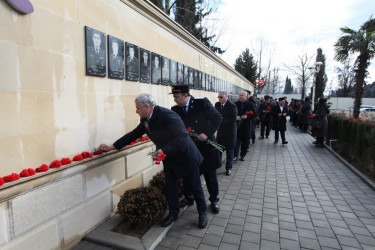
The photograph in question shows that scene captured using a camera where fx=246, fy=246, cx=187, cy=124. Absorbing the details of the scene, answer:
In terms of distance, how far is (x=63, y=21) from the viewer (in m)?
2.63

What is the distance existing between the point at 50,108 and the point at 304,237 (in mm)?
3279

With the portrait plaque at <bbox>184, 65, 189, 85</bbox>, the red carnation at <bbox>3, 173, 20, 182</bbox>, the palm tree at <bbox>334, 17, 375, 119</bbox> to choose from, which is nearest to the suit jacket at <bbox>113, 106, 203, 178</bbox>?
the red carnation at <bbox>3, 173, 20, 182</bbox>

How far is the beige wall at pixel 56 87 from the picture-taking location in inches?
84.0

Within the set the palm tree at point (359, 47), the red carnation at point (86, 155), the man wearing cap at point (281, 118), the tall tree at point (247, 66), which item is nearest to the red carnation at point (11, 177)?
the red carnation at point (86, 155)

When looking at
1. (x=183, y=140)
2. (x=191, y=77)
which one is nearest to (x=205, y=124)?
(x=183, y=140)

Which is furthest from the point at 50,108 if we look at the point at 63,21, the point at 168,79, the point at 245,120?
the point at 245,120

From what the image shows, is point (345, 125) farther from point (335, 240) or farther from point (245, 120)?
point (335, 240)

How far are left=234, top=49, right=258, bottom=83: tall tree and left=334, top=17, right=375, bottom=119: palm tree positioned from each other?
86.7 ft

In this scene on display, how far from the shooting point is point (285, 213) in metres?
3.69

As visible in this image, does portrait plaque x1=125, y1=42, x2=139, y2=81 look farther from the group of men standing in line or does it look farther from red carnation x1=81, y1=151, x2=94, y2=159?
red carnation x1=81, y1=151, x2=94, y2=159

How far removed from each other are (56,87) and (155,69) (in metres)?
2.31

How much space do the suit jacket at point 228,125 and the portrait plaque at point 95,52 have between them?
3027 millimetres

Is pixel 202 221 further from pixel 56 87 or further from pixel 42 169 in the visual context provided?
pixel 56 87

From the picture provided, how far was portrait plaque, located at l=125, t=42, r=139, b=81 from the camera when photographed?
12.3ft
